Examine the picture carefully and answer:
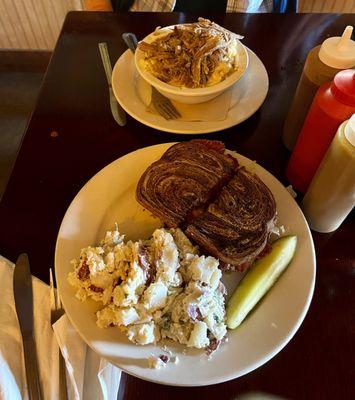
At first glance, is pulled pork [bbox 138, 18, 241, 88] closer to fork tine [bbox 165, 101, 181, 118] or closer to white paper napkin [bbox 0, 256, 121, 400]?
fork tine [bbox 165, 101, 181, 118]

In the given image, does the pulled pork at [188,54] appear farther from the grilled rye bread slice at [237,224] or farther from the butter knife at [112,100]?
the grilled rye bread slice at [237,224]

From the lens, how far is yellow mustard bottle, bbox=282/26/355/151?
74 centimetres

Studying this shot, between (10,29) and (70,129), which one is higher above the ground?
(70,129)

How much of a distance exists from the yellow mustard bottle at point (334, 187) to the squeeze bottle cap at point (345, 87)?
0.14 ft

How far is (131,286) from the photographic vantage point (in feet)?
2.12

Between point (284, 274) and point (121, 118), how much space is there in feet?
2.04

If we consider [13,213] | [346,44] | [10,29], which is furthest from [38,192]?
[10,29]

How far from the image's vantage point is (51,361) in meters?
0.67

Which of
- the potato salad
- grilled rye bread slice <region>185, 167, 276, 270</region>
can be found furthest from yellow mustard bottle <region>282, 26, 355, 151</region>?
the potato salad

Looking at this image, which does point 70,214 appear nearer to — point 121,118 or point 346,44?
point 121,118

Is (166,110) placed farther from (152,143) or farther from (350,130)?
(350,130)

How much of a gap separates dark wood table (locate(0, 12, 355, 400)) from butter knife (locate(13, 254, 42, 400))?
0.12ft

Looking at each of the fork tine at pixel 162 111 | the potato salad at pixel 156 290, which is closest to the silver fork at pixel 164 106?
the fork tine at pixel 162 111

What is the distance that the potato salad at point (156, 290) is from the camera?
2.11 feet
